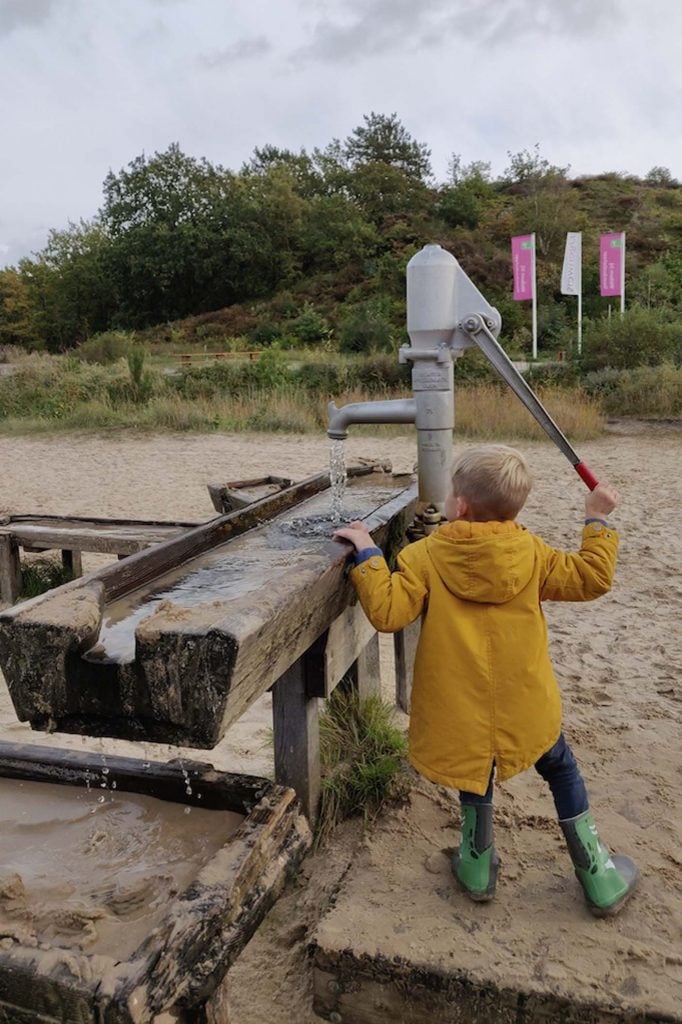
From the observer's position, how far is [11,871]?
1.58 metres

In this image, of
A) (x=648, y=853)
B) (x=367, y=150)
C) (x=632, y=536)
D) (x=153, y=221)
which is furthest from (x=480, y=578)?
(x=367, y=150)

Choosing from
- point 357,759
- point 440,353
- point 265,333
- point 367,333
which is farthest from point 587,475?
point 265,333

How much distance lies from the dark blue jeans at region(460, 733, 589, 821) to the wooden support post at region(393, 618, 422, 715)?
3.28 ft

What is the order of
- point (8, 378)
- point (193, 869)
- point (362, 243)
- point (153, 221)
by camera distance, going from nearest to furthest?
point (193, 869) → point (8, 378) → point (362, 243) → point (153, 221)

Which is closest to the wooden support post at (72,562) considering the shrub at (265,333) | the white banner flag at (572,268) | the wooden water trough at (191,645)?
the wooden water trough at (191,645)

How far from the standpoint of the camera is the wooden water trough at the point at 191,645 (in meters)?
1.35

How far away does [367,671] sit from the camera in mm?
2939

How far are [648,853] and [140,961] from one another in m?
1.52

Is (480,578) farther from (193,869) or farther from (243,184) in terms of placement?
(243,184)

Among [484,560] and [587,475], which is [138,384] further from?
[484,560]

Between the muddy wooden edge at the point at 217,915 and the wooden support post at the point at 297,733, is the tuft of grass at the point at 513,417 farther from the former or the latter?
the muddy wooden edge at the point at 217,915

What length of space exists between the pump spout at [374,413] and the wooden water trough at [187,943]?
1125 millimetres

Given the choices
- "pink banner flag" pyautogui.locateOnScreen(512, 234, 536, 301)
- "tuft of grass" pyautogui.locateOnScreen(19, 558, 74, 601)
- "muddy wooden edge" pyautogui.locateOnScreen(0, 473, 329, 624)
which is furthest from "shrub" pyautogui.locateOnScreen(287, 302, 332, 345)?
"muddy wooden edge" pyautogui.locateOnScreen(0, 473, 329, 624)

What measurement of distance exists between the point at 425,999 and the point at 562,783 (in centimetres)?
56
